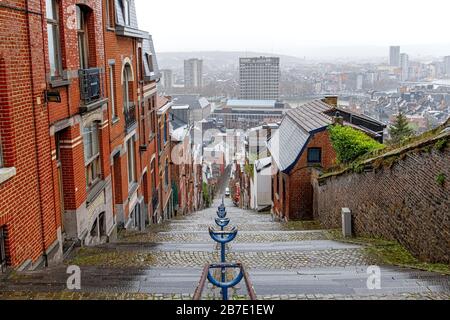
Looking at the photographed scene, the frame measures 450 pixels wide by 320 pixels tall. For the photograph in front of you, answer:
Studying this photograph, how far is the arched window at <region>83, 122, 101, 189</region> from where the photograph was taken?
44.0 feet

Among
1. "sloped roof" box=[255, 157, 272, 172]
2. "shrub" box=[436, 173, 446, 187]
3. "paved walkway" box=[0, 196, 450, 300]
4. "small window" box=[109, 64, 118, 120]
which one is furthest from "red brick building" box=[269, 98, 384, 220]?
"shrub" box=[436, 173, 446, 187]

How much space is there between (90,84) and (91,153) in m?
2.14

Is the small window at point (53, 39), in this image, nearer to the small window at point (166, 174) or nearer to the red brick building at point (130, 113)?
the red brick building at point (130, 113)

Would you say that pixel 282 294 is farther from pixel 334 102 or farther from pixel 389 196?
pixel 334 102

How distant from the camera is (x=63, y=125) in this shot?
35.5 feet

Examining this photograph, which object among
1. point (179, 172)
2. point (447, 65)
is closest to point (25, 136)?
point (179, 172)

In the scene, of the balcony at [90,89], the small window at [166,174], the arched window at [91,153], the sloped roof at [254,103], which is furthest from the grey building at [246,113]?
the balcony at [90,89]

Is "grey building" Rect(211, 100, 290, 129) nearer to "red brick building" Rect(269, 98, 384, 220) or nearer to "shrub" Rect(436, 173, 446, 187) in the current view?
"red brick building" Rect(269, 98, 384, 220)

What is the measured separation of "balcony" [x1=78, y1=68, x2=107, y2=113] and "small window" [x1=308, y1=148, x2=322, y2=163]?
1271 cm

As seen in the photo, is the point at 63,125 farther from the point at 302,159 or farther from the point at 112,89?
the point at 302,159

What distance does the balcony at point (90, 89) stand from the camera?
40.2 ft
